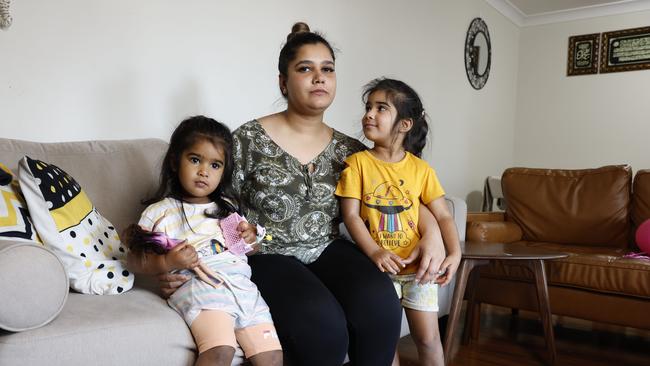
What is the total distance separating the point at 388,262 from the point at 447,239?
0.85ft

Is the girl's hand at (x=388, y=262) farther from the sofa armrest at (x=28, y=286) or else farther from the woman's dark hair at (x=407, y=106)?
the sofa armrest at (x=28, y=286)

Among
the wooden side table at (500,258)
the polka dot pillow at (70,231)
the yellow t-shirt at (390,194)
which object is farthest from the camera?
the wooden side table at (500,258)

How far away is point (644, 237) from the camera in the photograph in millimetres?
2488

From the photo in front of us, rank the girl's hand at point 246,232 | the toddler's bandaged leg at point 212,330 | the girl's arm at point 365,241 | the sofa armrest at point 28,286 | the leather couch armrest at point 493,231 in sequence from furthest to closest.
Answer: the leather couch armrest at point 493,231 → the girl's arm at point 365,241 → the girl's hand at point 246,232 → the toddler's bandaged leg at point 212,330 → the sofa armrest at point 28,286

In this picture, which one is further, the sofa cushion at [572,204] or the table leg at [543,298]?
the sofa cushion at [572,204]

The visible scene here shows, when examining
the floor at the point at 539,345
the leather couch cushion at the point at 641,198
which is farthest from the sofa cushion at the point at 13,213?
the leather couch cushion at the point at 641,198

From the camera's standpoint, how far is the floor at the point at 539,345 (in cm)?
223

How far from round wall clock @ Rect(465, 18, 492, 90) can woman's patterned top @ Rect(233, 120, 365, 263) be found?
122 inches

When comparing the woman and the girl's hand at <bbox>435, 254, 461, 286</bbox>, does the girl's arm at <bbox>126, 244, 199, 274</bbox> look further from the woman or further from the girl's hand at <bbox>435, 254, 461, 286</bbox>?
the girl's hand at <bbox>435, 254, 461, 286</bbox>

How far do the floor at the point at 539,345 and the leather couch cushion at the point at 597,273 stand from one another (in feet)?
0.98

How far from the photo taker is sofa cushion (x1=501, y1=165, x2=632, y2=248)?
2836 mm

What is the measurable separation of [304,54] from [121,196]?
2.36ft

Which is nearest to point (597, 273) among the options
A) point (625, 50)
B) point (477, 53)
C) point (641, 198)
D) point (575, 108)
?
point (641, 198)

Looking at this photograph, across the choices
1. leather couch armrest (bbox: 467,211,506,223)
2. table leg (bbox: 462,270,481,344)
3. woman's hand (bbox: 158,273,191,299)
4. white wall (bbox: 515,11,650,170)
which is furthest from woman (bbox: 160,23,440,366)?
white wall (bbox: 515,11,650,170)
